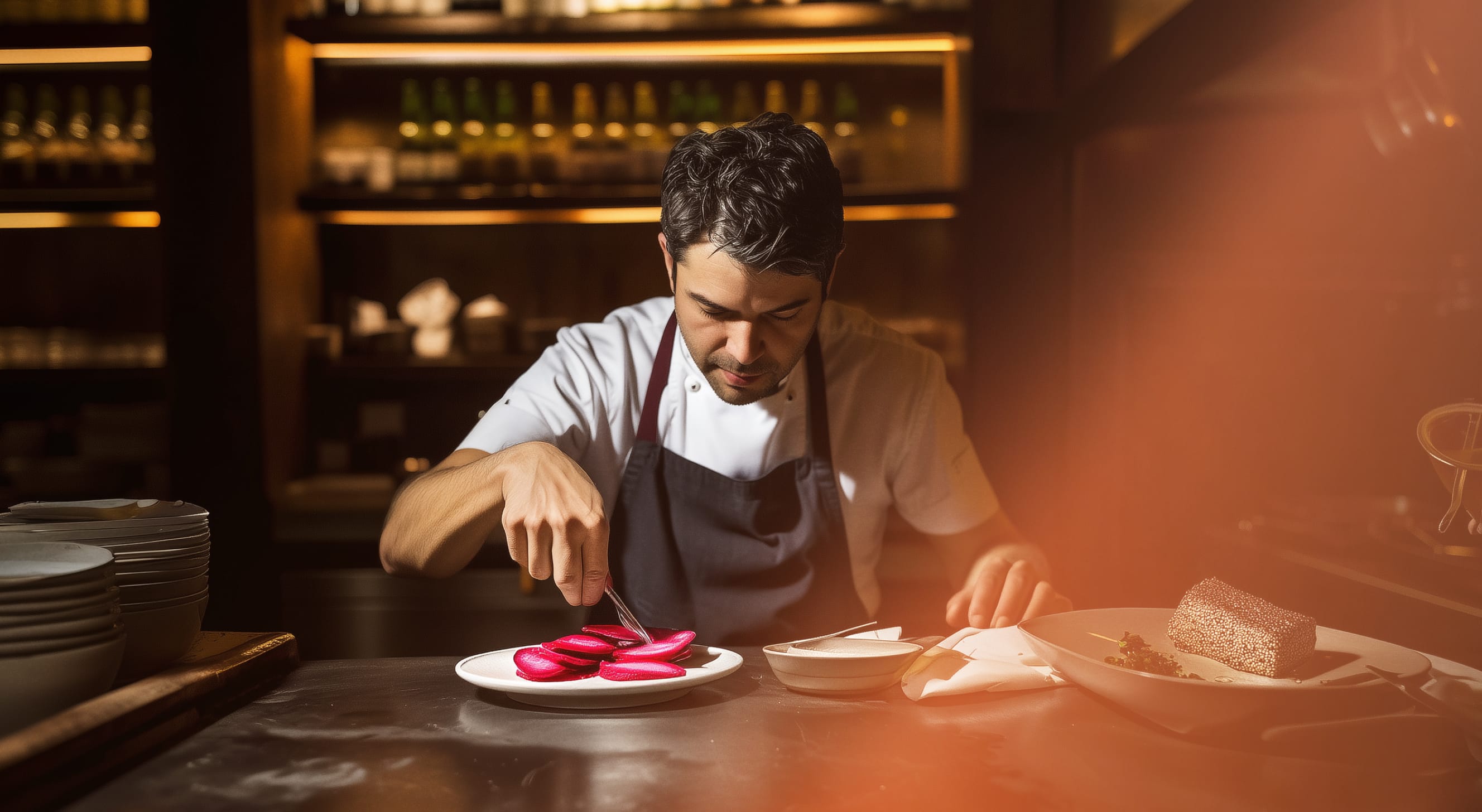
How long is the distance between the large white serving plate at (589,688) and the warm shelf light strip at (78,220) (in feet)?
8.27

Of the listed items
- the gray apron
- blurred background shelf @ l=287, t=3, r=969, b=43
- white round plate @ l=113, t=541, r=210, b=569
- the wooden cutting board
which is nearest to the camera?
the wooden cutting board

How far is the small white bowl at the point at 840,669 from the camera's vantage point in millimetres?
977

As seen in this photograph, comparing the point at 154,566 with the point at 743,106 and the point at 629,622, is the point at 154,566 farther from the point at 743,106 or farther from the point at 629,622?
the point at 743,106

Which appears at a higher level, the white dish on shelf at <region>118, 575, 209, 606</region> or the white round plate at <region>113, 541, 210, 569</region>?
the white round plate at <region>113, 541, 210, 569</region>

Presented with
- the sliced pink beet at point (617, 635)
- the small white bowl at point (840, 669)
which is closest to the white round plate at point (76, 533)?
the sliced pink beet at point (617, 635)

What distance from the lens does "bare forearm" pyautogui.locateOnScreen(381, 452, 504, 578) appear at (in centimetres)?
127

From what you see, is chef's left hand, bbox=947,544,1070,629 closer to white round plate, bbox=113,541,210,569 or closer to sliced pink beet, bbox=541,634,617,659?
sliced pink beet, bbox=541,634,617,659

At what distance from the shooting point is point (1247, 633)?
37.9 inches

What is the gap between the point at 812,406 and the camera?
163cm

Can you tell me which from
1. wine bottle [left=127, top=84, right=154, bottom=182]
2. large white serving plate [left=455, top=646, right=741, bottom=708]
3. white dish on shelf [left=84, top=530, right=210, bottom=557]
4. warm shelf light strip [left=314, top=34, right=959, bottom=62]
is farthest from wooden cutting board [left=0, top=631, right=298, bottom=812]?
wine bottle [left=127, top=84, right=154, bottom=182]

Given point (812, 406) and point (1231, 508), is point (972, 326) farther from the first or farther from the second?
point (812, 406)

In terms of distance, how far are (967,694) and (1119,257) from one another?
1801 millimetres

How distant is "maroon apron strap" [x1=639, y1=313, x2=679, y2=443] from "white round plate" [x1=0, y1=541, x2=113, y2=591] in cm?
86

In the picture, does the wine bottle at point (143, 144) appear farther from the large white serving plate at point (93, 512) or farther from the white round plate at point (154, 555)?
the white round plate at point (154, 555)
